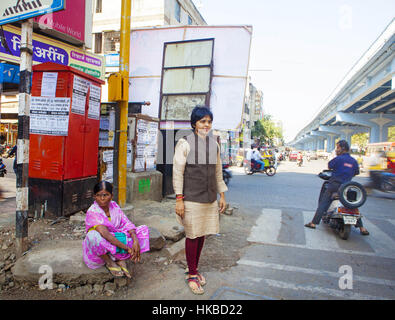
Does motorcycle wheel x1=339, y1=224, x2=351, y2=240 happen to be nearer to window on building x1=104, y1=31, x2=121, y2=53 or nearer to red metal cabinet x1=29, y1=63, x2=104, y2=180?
red metal cabinet x1=29, y1=63, x2=104, y2=180

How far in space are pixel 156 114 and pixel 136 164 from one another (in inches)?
44.9

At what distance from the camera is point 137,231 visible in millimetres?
2883

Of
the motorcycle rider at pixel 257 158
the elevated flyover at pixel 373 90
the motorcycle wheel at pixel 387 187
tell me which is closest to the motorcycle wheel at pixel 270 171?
the motorcycle rider at pixel 257 158

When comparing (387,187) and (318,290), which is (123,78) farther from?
(387,187)

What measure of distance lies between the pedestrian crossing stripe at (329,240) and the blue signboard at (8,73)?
5.88 m

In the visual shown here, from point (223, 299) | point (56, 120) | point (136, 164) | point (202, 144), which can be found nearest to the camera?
point (223, 299)

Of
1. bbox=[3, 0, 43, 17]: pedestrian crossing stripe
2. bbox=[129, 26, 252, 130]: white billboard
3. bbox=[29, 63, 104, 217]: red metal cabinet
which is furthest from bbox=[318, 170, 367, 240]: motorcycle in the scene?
bbox=[3, 0, 43, 17]: pedestrian crossing stripe

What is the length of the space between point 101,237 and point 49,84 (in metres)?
2.75

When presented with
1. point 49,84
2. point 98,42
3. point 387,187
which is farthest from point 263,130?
point 49,84

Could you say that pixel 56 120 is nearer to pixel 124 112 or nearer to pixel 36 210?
pixel 124 112

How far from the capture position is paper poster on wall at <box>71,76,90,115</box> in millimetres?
4242

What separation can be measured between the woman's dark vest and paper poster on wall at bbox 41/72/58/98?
2572 mm

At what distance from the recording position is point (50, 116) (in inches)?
166
